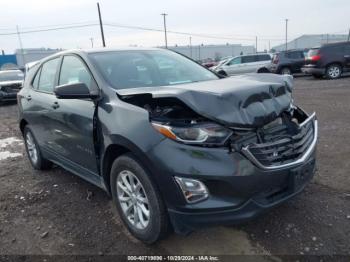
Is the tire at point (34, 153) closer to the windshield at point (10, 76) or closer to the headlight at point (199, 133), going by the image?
the headlight at point (199, 133)

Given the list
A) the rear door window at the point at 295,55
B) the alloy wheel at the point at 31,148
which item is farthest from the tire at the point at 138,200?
the rear door window at the point at 295,55

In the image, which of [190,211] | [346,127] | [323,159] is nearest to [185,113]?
[190,211]

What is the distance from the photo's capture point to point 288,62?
19.5 metres

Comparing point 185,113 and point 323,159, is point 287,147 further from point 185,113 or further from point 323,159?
point 323,159

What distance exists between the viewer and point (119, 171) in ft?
9.62

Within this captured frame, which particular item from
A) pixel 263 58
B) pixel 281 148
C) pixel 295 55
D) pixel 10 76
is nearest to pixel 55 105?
pixel 281 148

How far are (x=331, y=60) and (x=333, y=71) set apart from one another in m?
0.56

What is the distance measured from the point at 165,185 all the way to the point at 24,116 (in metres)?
3.40

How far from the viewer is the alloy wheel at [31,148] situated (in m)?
5.03

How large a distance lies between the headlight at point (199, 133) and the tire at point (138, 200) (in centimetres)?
42

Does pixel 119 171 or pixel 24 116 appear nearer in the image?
pixel 119 171

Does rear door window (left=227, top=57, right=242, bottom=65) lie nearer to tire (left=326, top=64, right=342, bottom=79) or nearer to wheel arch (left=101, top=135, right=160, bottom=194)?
tire (left=326, top=64, right=342, bottom=79)

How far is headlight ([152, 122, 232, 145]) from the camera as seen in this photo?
2441 millimetres

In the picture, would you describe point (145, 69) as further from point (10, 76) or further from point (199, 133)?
point (10, 76)
